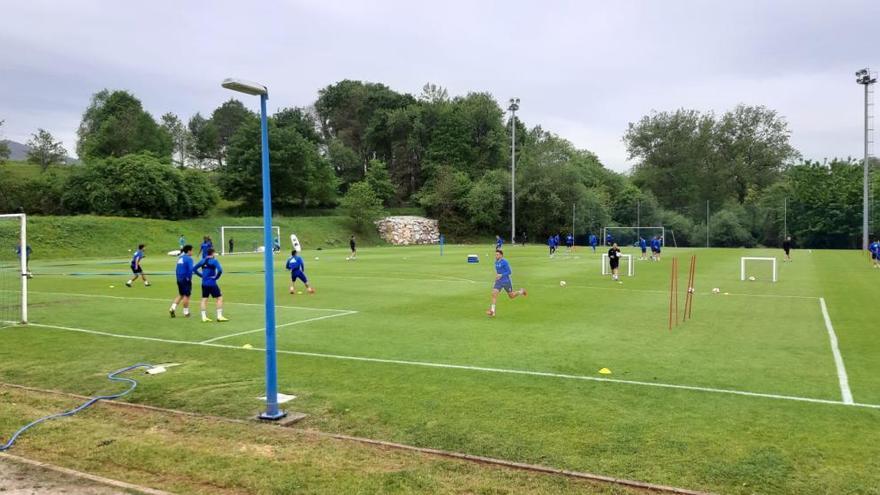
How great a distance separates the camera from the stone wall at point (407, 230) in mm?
80250

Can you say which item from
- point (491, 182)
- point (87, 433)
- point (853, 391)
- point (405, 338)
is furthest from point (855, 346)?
point (491, 182)

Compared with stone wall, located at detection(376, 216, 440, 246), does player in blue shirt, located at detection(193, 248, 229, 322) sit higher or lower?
lower

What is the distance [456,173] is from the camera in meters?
88.4

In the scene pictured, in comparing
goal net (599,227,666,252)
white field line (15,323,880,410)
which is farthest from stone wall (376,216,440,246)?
white field line (15,323,880,410)

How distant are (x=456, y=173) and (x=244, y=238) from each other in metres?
34.0

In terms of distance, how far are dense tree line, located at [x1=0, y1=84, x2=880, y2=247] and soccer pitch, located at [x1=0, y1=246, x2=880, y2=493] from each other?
170ft

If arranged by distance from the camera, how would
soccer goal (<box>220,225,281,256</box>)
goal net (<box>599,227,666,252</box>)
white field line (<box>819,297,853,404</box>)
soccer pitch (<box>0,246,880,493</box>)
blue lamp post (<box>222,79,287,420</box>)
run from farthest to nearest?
goal net (<box>599,227,666,252</box>)
soccer goal (<box>220,225,281,256</box>)
white field line (<box>819,297,853,404</box>)
blue lamp post (<box>222,79,287,420</box>)
soccer pitch (<box>0,246,880,493</box>)

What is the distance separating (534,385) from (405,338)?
189 inches

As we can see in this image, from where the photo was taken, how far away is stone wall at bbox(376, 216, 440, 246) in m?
80.2

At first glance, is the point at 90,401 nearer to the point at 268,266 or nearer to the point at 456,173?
the point at 268,266

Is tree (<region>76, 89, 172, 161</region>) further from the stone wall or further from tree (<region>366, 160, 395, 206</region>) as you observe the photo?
the stone wall

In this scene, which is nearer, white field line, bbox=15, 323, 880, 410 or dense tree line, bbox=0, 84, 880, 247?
white field line, bbox=15, 323, 880, 410

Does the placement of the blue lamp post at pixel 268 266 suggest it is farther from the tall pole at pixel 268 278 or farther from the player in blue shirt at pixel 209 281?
the player in blue shirt at pixel 209 281

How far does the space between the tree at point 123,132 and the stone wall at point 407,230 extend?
29986mm
